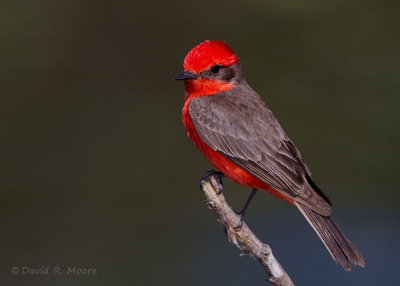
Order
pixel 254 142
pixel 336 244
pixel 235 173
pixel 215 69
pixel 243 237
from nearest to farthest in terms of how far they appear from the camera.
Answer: pixel 243 237 < pixel 336 244 < pixel 235 173 < pixel 254 142 < pixel 215 69

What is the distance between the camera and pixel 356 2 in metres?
8.89

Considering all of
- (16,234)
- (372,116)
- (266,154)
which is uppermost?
(266,154)

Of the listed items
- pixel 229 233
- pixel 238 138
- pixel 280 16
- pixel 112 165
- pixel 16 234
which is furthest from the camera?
pixel 280 16

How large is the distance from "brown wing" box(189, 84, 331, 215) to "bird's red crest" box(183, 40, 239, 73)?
0.73 ft

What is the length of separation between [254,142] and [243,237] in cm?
94

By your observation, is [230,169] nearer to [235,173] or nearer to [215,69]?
[235,173]

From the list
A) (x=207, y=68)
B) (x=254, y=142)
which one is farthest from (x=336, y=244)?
(x=207, y=68)

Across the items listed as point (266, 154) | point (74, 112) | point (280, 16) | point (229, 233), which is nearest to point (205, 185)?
point (229, 233)

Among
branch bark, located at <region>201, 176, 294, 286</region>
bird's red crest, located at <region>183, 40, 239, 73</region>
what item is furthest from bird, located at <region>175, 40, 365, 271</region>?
branch bark, located at <region>201, 176, 294, 286</region>

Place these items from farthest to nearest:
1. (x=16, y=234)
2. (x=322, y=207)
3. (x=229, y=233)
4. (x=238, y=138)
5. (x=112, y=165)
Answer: (x=112, y=165)
(x=16, y=234)
(x=238, y=138)
(x=322, y=207)
(x=229, y=233)

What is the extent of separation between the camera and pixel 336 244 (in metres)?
5.18

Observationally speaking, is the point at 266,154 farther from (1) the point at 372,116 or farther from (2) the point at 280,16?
(2) the point at 280,16

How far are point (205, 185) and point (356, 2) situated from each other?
4.52 metres

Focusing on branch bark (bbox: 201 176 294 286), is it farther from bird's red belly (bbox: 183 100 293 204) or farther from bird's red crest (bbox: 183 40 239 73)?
bird's red crest (bbox: 183 40 239 73)
